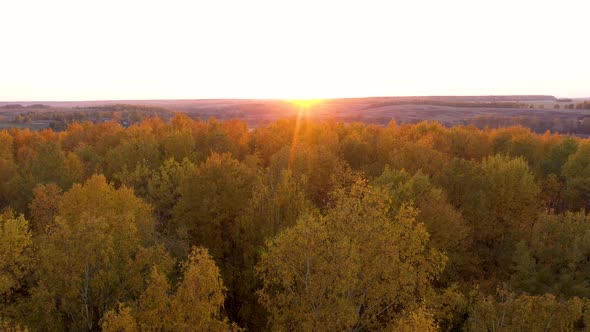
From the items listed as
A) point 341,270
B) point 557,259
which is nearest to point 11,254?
point 341,270

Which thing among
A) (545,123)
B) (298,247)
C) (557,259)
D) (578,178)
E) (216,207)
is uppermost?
(298,247)

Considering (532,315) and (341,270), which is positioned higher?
(341,270)

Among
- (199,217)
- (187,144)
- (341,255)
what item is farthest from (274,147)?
(341,255)

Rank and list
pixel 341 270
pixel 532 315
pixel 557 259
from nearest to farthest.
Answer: pixel 341 270, pixel 532 315, pixel 557 259

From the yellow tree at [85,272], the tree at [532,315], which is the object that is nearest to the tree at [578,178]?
the tree at [532,315]

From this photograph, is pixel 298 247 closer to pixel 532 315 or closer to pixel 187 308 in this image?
pixel 187 308

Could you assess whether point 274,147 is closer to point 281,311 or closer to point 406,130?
point 406,130

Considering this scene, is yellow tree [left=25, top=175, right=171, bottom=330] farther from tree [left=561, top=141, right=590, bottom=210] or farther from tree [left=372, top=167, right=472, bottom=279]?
tree [left=561, top=141, right=590, bottom=210]

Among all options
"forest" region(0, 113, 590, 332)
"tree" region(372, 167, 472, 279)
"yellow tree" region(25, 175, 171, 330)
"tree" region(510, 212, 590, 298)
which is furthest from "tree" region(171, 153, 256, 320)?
"tree" region(510, 212, 590, 298)

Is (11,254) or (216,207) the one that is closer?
(11,254)
